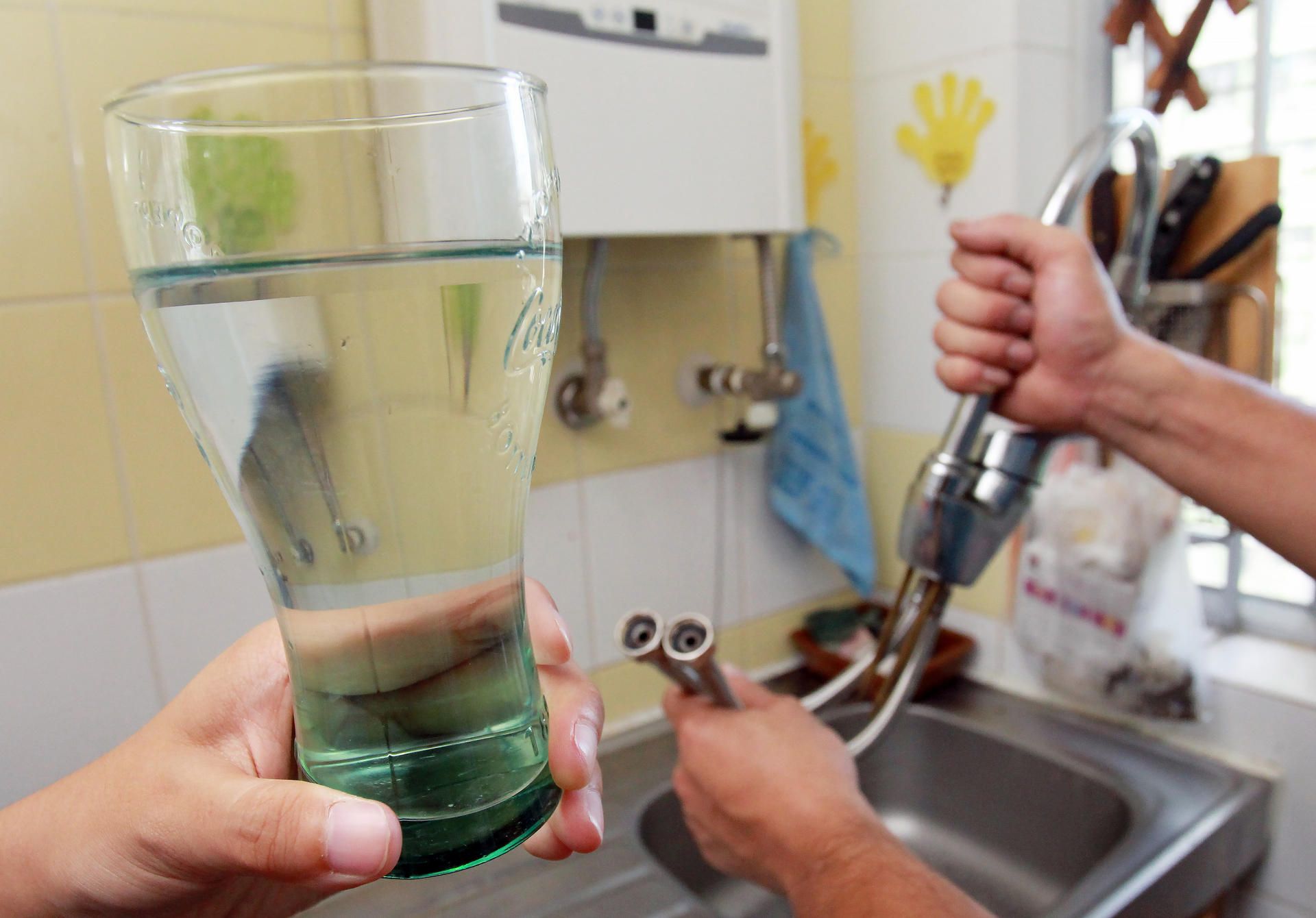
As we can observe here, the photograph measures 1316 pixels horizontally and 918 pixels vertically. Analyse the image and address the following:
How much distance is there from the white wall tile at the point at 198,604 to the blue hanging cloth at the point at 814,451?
65cm

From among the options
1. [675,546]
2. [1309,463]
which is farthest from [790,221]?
[1309,463]

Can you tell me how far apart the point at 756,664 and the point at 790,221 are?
600mm

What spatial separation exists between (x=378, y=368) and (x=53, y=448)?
0.66 m

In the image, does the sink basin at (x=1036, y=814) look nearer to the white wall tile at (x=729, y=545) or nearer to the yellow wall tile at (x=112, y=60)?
the white wall tile at (x=729, y=545)

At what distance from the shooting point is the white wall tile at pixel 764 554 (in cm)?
121

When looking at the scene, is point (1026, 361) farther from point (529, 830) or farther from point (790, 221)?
point (529, 830)

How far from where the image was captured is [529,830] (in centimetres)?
30

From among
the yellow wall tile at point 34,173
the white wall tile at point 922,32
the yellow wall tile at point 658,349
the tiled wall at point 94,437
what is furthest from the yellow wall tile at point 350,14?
the white wall tile at point 922,32

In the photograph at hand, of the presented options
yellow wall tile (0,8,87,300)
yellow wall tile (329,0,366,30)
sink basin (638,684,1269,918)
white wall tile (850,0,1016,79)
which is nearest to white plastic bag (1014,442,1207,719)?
sink basin (638,684,1269,918)

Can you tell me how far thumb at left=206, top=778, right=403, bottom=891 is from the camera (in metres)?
0.26

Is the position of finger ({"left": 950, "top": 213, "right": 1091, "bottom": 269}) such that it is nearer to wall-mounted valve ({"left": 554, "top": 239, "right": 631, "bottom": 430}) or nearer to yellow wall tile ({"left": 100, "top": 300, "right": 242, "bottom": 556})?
wall-mounted valve ({"left": 554, "top": 239, "right": 631, "bottom": 430})

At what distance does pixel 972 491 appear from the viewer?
771 millimetres

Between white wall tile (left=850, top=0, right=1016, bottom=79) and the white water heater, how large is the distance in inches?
10.6

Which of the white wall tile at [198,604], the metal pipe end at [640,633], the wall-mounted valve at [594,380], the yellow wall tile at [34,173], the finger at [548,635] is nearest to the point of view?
the finger at [548,635]
